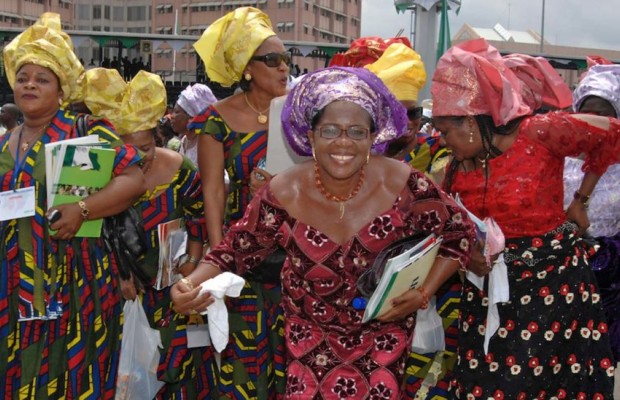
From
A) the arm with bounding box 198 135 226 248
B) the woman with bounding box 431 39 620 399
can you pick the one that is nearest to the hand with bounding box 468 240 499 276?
the woman with bounding box 431 39 620 399

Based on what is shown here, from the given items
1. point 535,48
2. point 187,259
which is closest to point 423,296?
point 187,259

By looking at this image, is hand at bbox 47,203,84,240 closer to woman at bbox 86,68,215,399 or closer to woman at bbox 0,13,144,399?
woman at bbox 0,13,144,399

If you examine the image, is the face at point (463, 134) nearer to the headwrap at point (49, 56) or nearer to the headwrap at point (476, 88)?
the headwrap at point (476, 88)

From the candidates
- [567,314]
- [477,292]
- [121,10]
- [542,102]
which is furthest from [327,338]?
[121,10]

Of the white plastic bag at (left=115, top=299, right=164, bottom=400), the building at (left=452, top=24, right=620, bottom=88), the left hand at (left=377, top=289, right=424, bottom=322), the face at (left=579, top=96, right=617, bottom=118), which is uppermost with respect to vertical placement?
the building at (left=452, top=24, right=620, bottom=88)

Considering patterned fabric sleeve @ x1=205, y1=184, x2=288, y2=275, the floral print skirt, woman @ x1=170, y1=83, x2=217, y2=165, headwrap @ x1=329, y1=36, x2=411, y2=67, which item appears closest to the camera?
patterned fabric sleeve @ x1=205, y1=184, x2=288, y2=275

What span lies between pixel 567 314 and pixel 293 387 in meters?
1.28

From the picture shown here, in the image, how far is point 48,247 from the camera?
400 centimetres

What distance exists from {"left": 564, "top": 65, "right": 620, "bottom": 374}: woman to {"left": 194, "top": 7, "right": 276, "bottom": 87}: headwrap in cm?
192

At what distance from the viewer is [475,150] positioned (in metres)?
3.58

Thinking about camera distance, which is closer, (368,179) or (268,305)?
(368,179)

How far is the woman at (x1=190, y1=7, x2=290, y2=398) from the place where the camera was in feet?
13.9

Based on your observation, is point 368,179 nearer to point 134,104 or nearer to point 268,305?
point 268,305

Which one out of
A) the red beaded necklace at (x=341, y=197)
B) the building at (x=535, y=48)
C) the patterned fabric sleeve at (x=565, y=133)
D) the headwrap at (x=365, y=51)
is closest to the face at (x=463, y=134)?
the patterned fabric sleeve at (x=565, y=133)
